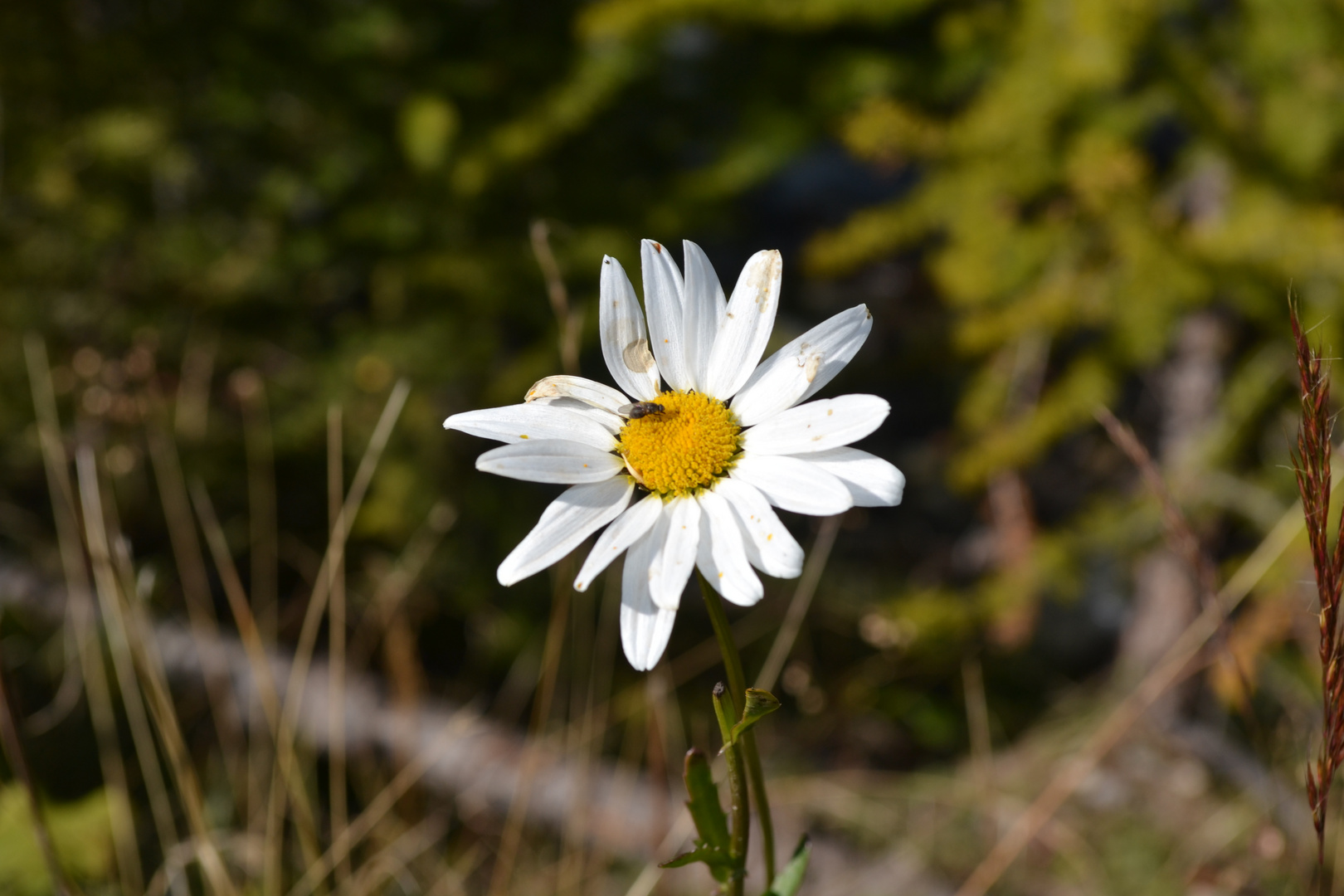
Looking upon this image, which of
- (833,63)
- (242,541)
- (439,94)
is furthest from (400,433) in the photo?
(833,63)

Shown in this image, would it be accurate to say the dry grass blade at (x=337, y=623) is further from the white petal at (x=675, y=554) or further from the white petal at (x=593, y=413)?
the white petal at (x=675, y=554)

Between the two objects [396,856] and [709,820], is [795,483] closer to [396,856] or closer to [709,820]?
[709,820]

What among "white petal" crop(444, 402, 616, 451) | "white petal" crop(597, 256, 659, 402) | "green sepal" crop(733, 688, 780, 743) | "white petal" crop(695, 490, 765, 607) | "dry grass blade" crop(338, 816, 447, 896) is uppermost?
"white petal" crop(597, 256, 659, 402)

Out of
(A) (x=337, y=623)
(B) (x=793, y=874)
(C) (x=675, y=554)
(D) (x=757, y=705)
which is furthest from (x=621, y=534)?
(A) (x=337, y=623)

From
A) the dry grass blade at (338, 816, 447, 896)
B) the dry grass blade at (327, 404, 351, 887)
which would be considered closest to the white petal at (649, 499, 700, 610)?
the dry grass blade at (327, 404, 351, 887)

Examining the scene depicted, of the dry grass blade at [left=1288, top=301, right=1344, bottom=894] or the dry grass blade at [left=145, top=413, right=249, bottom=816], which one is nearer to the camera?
the dry grass blade at [left=1288, top=301, right=1344, bottom=894]

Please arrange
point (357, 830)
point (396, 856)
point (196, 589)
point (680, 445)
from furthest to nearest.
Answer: point (196, 589) → point (396, 856) → point (357, 830) → point (680, 445)

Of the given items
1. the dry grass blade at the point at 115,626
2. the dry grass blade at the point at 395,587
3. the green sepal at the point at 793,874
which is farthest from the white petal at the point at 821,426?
the dry grass blade at the point at 395,587

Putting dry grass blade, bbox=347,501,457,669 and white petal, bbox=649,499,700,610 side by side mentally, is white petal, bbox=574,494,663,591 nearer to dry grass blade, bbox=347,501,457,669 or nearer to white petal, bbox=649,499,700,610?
white petal, bbox=649,499,700,610
